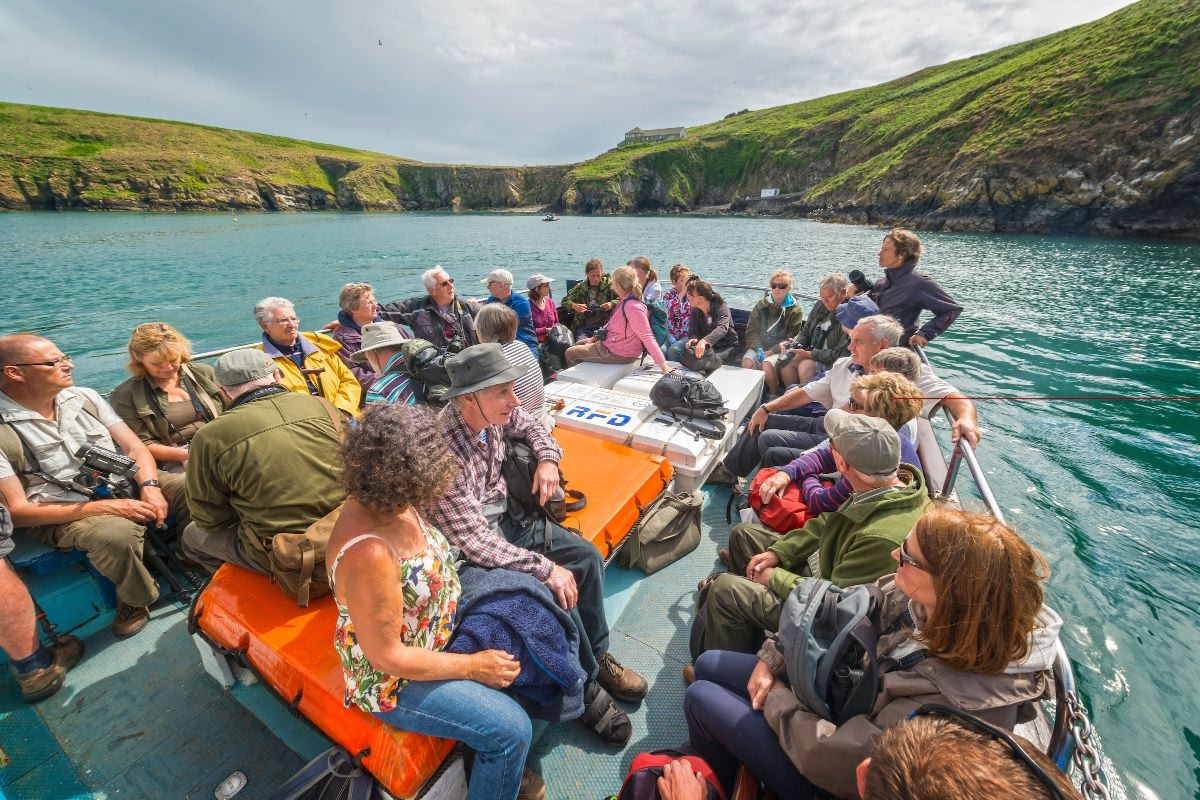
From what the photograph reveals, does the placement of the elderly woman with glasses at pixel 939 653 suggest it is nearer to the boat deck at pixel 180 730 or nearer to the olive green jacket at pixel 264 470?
the boat deck at pixel 180 730

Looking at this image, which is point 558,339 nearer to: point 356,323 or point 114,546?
point 356,323

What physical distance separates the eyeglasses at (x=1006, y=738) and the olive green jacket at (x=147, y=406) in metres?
4.50

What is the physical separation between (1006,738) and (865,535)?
116cm

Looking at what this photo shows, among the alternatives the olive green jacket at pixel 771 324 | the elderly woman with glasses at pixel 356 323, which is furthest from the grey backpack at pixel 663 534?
the olive green jacket at pixel 771 324

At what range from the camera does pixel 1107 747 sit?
8.81ft

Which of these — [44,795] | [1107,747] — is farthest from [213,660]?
[1107,747]

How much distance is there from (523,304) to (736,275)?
579 inches

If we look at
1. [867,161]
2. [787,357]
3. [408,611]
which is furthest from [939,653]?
[867,161]

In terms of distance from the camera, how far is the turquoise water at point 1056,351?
324 cm

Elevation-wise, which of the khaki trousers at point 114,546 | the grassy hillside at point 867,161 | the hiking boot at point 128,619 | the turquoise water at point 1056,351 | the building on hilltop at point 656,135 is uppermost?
the building on hilltop at point 656,135

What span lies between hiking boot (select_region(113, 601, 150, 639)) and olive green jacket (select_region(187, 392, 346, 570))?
4.43 feet

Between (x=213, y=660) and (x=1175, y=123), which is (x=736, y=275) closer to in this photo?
(x=213, y=660)

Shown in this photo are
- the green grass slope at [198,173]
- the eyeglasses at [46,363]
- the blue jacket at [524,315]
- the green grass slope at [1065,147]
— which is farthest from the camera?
the green grass slope at [198,173]

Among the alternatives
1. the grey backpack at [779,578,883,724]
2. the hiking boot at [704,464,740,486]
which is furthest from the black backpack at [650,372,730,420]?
the grey backpack at [779,578,883,724]
